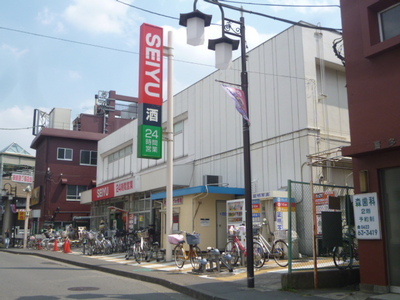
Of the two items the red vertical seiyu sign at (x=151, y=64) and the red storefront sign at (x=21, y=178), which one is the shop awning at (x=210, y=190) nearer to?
the red vertical seiyu sign at (x=151, y=64)

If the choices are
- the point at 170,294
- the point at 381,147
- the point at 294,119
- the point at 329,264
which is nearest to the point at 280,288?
the point at 329,264

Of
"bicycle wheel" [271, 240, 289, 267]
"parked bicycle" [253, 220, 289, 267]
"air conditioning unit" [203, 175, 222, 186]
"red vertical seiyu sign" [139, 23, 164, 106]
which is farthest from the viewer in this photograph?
"air conditioning unit" [203, 175, 222, 186]

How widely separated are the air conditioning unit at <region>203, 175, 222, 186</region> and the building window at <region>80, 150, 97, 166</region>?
77.2ft

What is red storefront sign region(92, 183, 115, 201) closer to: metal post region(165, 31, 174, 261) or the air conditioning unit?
the air conditioning unit

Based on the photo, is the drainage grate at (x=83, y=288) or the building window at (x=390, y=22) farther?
the drainage grate at (x=83, y=288)

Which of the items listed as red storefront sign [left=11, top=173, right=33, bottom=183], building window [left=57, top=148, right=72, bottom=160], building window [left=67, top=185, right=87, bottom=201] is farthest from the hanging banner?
building window [left=57, top=148, right=72, bottom=160]

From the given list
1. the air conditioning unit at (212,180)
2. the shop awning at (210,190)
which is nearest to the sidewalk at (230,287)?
the shop awning at (210,190)

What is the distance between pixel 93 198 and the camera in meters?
30.4

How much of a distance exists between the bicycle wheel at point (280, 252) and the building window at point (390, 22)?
7.21m

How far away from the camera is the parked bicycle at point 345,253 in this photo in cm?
1000

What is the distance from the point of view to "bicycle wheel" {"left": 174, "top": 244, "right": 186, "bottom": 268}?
44.0 feet

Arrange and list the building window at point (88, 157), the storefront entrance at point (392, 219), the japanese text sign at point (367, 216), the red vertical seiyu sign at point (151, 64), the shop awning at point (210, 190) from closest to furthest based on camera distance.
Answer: the storefront entrance at point (392, 219) < the japanese text sign at point (367, 216) < the red vertical seiyu sign at point (151, 64) < the shop awning at point (210, 190) < the building window at point (88, 157)

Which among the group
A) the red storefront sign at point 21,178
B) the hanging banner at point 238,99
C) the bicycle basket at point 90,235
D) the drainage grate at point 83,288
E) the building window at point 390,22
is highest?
the building window at point 390,22

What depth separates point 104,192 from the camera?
91.5ft
